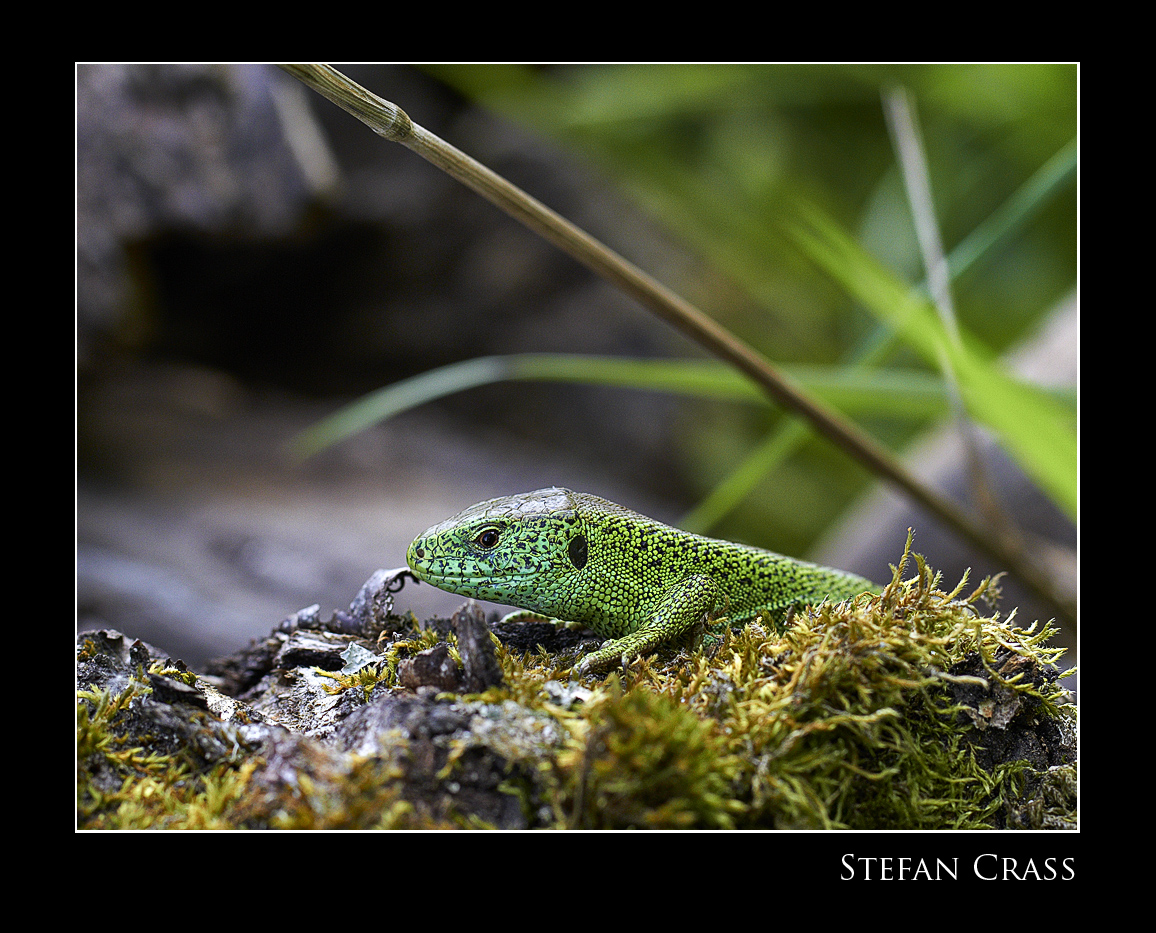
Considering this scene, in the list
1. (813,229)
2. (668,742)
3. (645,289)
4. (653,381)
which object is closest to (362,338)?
(653,381)

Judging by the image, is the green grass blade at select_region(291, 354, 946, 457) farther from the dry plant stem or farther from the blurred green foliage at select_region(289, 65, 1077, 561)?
the dry plant stem

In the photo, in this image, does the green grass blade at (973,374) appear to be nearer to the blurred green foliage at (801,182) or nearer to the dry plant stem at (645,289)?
the dry plant stem at (645,289)

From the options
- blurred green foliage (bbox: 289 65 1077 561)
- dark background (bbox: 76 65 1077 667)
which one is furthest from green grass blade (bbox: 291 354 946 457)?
dark background (bbox: 76 65 1077 667)

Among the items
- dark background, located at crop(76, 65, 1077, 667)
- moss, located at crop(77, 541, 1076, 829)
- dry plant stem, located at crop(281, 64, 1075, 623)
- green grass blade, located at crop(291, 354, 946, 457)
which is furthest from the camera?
dark background, located at crop(76, 65, 1077, 667)

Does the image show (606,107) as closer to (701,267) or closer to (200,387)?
(701,267)

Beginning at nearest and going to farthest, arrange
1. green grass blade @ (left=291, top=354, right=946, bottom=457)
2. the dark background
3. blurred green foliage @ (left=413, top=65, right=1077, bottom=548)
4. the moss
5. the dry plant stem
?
the moss, the dry plant stem, green grass blade @ (left=291, top=354, right=946, bottom=457), the dark background, blurred green foliage @ (left=413, top=65, right=1077, bottom=548)

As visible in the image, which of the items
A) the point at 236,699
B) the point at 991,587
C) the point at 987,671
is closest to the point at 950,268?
the point at 991,587

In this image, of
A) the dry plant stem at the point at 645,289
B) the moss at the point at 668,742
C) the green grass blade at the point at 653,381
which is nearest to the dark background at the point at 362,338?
the dry plant stem at the point at 645,289
